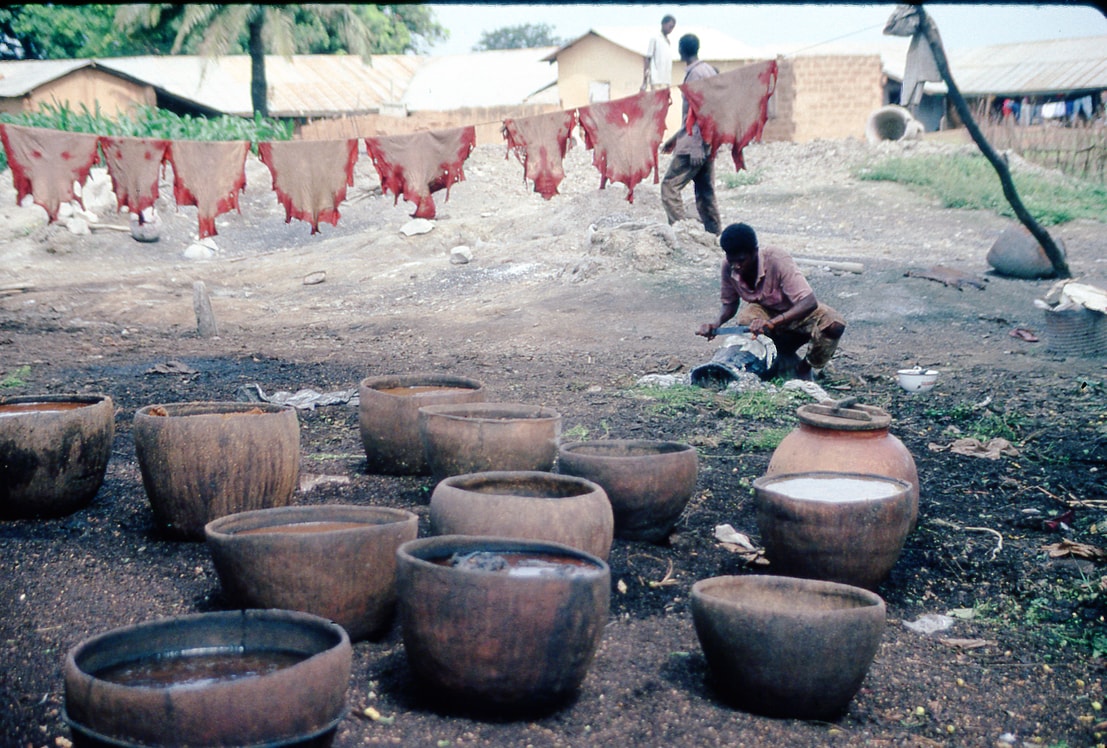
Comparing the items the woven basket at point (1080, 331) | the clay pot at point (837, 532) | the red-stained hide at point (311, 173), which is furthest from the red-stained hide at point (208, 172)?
the woven basket at point (1080, 331)

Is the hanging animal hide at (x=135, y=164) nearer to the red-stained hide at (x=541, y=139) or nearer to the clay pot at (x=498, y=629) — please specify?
the red-stained hide at (x=541, y=139)

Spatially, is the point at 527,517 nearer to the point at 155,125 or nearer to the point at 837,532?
the point at 837,532

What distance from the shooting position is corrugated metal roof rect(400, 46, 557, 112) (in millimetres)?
30984

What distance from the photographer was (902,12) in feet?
23.2

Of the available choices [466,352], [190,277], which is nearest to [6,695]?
[466,352]

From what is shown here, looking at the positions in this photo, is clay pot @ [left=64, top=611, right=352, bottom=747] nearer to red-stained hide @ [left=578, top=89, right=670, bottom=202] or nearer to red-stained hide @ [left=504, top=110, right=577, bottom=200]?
red-stained hide @ [left=578, top=89, right=670, bottom=202]

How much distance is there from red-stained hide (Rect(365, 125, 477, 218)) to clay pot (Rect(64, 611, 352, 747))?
636 cm

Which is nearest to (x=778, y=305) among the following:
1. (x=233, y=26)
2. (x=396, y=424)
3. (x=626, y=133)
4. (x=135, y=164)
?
(x=626, y=133)

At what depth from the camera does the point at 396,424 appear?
517 centimetres

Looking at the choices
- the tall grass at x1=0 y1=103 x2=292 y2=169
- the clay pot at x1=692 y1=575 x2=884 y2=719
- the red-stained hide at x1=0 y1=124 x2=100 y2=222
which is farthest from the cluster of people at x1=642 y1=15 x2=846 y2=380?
the tall grass at x1=0 y1=103 x2=292 y2=169

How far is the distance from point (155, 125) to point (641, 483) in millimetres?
20354

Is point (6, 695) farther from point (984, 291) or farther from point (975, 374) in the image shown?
point (984, 291)

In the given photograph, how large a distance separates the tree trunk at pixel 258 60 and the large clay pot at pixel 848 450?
22.1 meters

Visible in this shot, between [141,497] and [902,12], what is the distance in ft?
20.2
